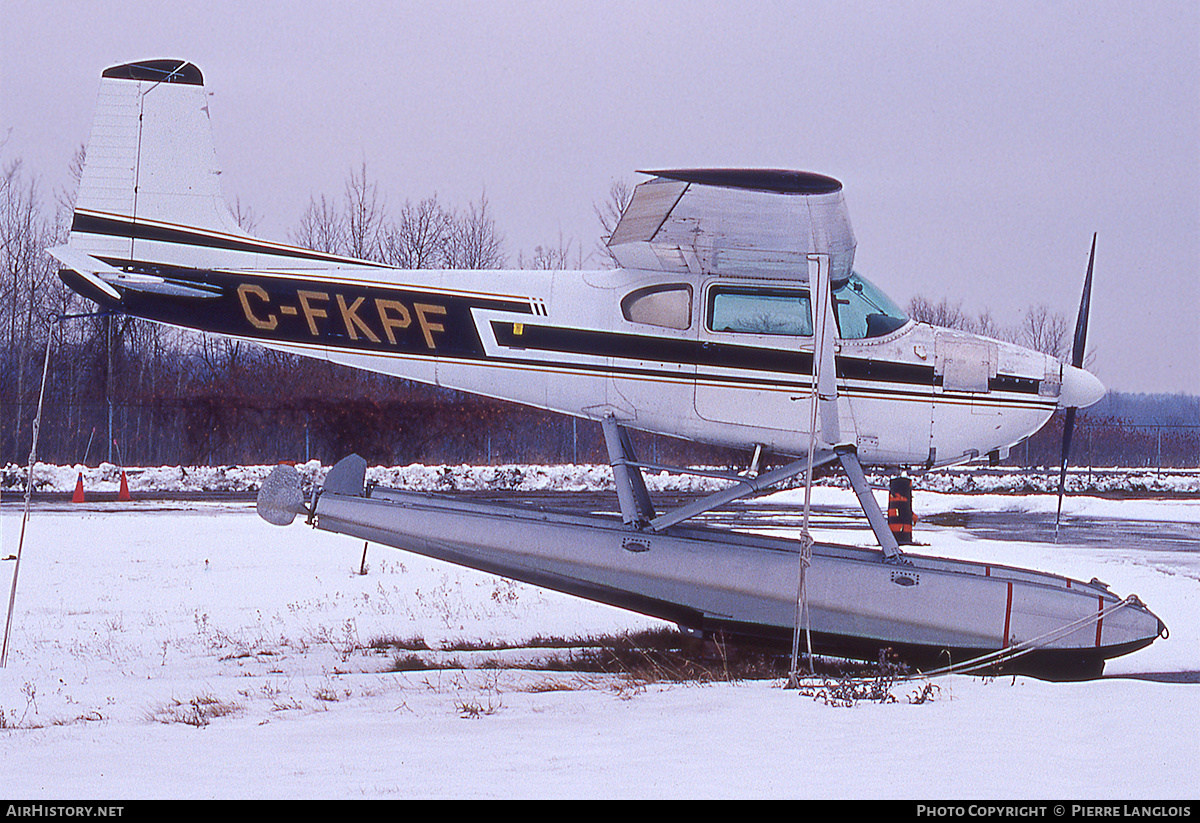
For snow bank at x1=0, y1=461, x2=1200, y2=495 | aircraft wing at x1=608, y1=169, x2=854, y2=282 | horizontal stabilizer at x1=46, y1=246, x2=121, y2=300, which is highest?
aircraft wing at x1=608, y1=169, x2=854, y2=282

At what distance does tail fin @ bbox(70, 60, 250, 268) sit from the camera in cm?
800

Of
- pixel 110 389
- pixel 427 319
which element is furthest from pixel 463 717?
pixel 110 389

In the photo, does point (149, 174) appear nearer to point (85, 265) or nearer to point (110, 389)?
point (85, 265)

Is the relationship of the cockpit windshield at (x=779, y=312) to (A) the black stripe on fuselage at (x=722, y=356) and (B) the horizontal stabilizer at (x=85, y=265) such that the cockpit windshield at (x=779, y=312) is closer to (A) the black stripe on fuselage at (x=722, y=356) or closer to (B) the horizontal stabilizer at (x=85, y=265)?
(A) the black stripe on fuselage at (x=722, y=356)

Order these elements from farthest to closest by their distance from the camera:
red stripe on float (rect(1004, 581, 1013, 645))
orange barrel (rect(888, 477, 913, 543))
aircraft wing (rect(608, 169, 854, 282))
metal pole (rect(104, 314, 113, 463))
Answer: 1. metal pole (rect(104, 314, 113, 463))
2. orange barrel (rect(888, 477, 913, 543))
3. red stripe on float (rect(1004, 581, 1013, 645))
4. aircraft wing (rect(608, 169, 854, 282))

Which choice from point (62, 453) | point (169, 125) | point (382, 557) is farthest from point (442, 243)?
point (169, 125)

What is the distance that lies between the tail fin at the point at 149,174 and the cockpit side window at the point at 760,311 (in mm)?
4026

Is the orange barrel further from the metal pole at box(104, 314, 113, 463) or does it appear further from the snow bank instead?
the metal pole at box(104, 314, 113, 463)

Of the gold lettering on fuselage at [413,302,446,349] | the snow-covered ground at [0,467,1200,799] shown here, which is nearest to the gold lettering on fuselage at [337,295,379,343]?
the gold lettering on fuselage at [413,302,446,349]

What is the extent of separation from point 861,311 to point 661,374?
65.5 inches

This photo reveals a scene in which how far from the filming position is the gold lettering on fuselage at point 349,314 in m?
7.85

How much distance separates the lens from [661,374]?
25.4 ft

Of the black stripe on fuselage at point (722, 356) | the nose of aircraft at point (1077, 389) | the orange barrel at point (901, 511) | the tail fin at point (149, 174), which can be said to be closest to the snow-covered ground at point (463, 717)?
the nose of aircraft at point (1077, 389)

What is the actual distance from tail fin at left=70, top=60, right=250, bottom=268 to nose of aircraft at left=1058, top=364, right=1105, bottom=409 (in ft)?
22.3
